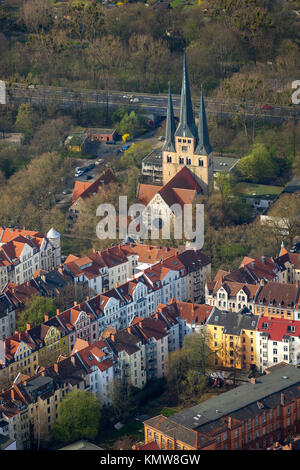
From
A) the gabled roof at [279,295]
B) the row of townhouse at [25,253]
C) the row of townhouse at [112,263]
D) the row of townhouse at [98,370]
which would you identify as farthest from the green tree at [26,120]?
the gabled roof at [279,295]

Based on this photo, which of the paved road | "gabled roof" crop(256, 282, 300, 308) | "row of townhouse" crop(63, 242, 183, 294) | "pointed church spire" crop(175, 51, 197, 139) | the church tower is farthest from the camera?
the paved road

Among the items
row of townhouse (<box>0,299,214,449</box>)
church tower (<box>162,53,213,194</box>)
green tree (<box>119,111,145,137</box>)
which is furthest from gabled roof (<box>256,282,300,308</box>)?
green tree (<box>119,111,145,137</box>)

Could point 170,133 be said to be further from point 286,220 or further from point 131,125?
point 131,125

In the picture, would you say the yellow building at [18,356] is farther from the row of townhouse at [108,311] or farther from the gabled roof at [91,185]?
the gabled roof at [91,185]

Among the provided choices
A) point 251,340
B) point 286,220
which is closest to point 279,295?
point 251,340

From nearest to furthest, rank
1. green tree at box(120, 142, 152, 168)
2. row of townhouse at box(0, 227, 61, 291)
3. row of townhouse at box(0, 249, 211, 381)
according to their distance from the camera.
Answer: row of townhouse at box(0, 249, 211, 381), row of townhouse at box(0, 227, 61, 291), green tree at box(120, 142, 152, 168)

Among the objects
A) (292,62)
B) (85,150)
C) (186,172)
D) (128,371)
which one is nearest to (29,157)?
(85,150)

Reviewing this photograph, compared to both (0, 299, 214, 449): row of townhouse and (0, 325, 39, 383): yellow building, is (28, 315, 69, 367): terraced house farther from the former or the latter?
(0, 299, 214, 449): row of townhouse
